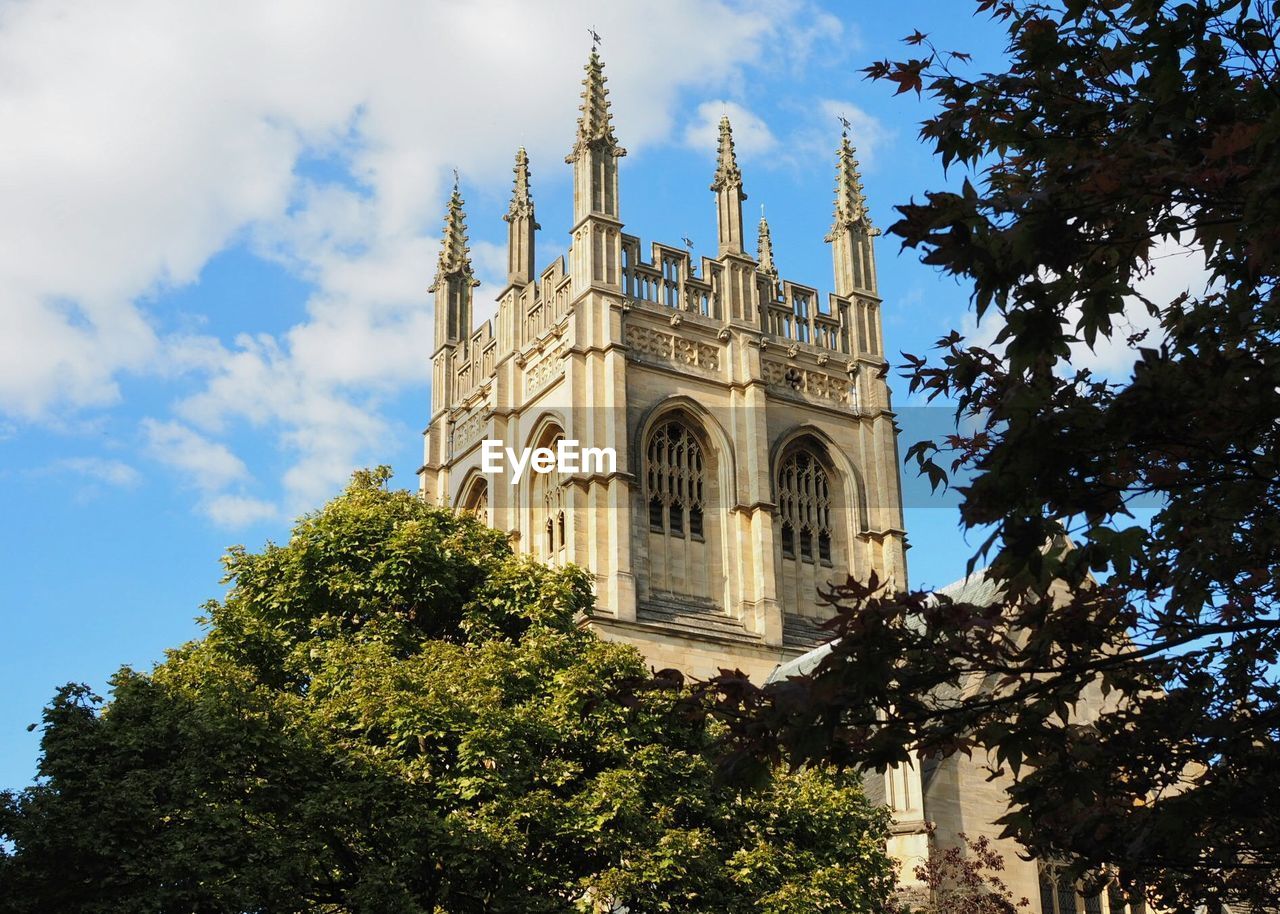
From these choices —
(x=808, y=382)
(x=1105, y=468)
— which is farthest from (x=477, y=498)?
(x=1105, y=468)

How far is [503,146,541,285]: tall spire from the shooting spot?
5184 cm

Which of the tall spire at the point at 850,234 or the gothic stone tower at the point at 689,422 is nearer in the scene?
the gothic stone tower at the point at 689,422

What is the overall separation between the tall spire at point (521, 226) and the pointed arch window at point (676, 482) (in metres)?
7.95

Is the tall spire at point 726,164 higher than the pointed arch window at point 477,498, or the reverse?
the tall spire at point 726,164

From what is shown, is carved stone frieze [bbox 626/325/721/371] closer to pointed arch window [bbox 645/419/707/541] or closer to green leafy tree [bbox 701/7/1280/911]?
pointed arch window [bbox 645/419/707/541]

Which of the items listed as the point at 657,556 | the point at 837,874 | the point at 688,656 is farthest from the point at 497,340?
the point at 837,874

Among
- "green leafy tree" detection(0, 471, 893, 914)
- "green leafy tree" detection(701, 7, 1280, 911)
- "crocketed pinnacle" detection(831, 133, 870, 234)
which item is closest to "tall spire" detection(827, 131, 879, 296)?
"crocketed pinnacle" detection(831, 133, 870, 234)

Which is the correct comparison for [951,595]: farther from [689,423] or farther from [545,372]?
[545,372]

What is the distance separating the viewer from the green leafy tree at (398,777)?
65.5 feet

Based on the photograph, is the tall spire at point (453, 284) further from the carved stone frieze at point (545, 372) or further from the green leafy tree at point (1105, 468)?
the green leafy tree at point (1105, 468)

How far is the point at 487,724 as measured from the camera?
72.9 ft

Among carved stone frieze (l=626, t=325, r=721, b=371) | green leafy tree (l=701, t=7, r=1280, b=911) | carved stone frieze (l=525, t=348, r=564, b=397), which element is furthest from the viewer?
carved stone frieze (l=525, t=348, r=564, b=397)

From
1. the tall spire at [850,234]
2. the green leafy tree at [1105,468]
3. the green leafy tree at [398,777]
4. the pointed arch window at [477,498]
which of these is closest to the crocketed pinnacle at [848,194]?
the tall spire at [850,234]

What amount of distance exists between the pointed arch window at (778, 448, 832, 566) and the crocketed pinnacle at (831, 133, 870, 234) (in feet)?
27.2
